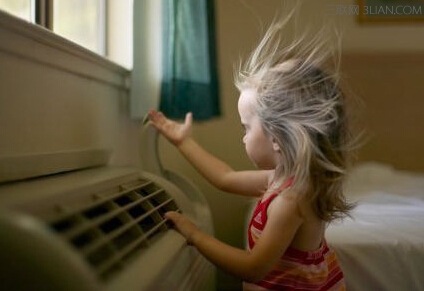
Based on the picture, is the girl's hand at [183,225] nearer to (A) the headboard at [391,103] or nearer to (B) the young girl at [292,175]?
(B) the young girl at [292,175]

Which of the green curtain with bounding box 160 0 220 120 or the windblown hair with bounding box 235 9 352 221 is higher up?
the green curtain with bounding box 160 0 220 120

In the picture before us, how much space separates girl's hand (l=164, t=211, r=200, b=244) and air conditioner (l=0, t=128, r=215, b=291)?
16mm

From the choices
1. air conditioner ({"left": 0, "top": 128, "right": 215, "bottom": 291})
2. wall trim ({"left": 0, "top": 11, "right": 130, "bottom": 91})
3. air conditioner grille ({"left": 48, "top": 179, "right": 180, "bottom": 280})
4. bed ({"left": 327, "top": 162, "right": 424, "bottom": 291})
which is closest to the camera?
air conditioner ({"left": 0, "top": 128, "right": 215, "bottom": 291})

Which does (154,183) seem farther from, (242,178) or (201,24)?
(201,24)

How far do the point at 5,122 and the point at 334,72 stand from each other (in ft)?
2.09

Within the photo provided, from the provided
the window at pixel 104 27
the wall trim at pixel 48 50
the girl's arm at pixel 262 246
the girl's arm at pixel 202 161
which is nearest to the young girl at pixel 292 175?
the girl's arm at pixel 262 246

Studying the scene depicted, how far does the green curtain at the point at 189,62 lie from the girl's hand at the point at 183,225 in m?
0.72

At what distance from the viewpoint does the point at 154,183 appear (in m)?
1.02

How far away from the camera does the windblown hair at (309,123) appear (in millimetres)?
878

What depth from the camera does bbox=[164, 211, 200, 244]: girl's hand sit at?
868 millimetres

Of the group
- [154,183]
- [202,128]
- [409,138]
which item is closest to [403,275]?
[154,183]

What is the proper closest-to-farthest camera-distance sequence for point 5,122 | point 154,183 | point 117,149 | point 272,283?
point 5,122, point 272,283, point 154,183, point 117,149

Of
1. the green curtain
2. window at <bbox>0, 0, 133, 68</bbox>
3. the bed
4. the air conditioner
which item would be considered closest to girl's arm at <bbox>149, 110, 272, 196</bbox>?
the air conditioner

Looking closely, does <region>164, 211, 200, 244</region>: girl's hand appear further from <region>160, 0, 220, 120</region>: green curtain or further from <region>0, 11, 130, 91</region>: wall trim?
<region>160, 0, 220, 120</region>: green curtain
